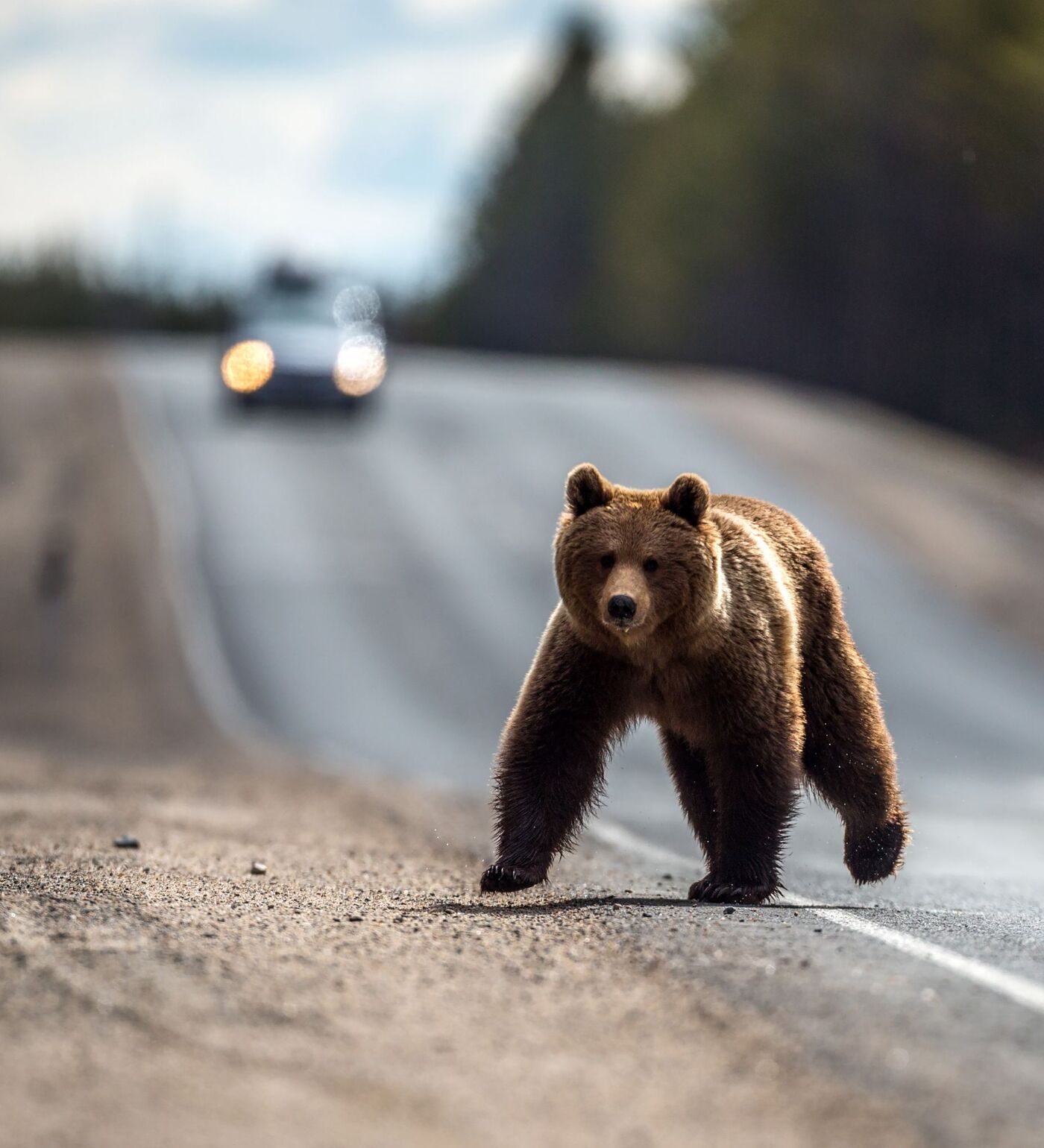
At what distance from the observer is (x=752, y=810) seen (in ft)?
20.0

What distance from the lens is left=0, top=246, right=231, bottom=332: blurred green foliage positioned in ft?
223

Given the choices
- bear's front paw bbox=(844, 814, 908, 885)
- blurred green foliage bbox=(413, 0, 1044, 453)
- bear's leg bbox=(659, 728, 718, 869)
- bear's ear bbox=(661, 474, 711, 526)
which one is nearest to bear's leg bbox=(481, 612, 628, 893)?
bear's ear bbox=(661, 474, 711, 526)

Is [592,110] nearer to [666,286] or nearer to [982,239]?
[666,286]

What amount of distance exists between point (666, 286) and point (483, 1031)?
6669cm

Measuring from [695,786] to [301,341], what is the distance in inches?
983

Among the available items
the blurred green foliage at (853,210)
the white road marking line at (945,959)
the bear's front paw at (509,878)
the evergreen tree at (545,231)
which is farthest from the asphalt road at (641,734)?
the evergreen tree at (545,231)

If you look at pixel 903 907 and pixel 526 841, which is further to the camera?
pixel 903 907

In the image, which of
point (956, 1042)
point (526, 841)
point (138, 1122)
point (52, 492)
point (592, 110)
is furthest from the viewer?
point (592, 110)

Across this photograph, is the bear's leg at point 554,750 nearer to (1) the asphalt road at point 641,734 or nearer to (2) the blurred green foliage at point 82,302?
(1) the asphalt road at point 641,734

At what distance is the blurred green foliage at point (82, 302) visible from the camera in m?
68.0

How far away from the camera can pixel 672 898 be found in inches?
264

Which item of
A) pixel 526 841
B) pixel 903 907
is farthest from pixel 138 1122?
pixel 903 907

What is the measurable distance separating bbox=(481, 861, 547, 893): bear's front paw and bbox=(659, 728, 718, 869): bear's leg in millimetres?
721

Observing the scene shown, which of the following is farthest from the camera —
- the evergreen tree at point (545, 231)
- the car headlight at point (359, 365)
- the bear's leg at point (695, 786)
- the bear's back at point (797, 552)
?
the evergreen tree at point (545, 231)
